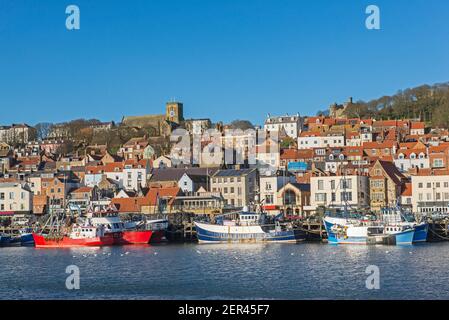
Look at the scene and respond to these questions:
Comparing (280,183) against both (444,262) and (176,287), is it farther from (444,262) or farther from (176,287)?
(176,287)

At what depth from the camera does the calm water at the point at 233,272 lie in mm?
28484

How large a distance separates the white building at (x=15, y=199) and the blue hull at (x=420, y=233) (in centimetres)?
4100

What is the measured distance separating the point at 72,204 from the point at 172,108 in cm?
6730

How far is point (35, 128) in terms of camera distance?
12975cm

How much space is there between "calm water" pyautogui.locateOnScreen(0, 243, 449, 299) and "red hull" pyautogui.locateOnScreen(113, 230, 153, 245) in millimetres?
5346

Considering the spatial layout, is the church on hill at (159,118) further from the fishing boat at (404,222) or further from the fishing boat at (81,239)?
the fishing boat at (404,222)

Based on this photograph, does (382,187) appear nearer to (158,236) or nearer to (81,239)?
Answer: (158,236)

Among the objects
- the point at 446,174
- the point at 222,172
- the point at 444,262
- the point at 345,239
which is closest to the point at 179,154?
the point at 222,172

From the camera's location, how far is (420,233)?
52000 millimetres

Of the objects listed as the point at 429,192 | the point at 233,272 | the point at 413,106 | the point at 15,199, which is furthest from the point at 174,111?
the point at 233,272

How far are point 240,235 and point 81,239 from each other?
38.4 feet

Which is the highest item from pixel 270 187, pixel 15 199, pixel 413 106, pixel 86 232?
pixel 413 106

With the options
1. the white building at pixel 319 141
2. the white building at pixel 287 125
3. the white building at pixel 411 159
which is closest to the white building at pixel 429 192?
the white building at pixel 411 159

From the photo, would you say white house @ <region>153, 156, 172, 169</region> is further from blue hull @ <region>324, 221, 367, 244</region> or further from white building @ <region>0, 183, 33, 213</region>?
blue hull @ <region>324, 221, 367, 244</region>
